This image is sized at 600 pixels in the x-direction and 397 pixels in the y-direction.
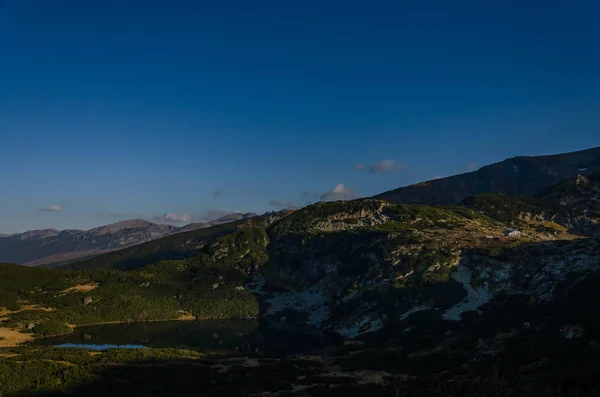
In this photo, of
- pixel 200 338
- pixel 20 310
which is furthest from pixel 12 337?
pixel 200 338

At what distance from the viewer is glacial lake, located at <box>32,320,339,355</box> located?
149 m

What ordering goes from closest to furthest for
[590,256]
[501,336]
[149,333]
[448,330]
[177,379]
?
[177,379]
[501,336]
[448,330]
[590,256]
[149,333]

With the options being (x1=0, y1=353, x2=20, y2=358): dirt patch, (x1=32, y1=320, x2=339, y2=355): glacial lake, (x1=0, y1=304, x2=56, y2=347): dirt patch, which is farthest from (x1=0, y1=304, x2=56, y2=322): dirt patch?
(x1=0, y1=353, x2=20, y2=358): dirt patch

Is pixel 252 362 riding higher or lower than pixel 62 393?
lower

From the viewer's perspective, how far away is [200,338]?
16662 cm

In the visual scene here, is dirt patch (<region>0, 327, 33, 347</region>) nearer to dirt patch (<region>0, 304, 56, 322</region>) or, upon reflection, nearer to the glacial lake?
the glacial lake

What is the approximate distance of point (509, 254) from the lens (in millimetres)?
176125

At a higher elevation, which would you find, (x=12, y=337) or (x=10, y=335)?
(x=10, y=335)

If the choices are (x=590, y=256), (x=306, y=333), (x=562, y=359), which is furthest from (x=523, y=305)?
(x=306, y=333)

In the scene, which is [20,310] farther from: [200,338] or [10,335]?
[200,338]

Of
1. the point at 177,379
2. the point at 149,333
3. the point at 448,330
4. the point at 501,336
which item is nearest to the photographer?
the point at 177,379

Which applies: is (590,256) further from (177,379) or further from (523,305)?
(177,379)

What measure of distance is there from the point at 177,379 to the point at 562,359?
3109 inches

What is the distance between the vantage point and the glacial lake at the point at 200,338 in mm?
148875
